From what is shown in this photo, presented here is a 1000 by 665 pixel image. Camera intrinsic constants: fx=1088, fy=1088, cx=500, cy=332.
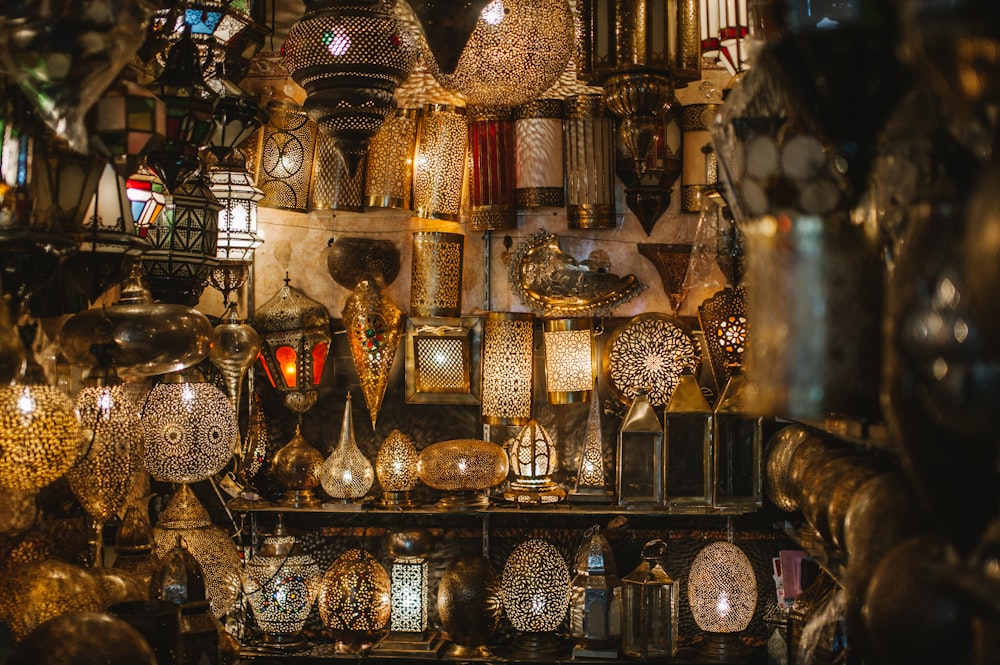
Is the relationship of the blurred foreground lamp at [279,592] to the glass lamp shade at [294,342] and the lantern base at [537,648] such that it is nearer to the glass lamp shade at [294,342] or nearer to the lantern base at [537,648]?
the glass lamp shade at [294,342]

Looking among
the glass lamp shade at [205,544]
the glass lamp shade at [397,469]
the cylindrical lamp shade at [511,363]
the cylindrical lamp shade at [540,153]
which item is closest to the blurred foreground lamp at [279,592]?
the glass lamp shade at [205,544]

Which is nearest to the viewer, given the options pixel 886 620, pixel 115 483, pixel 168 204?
pixel 886 620

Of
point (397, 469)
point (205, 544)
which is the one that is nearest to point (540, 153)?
point (397, 469)

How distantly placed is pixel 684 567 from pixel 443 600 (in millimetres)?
998

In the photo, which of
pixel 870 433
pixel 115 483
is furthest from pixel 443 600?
pixel 870 433

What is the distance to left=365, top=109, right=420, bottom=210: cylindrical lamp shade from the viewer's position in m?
4.27

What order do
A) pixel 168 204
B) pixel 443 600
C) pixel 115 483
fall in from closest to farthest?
pixel 115 483 → pixel 168 204 → pixel 443 600

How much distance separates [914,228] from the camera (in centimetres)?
84

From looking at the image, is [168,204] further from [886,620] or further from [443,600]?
[886,620]

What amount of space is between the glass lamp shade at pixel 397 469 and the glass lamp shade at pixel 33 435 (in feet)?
6.94

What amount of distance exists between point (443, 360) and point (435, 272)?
0.36 metres

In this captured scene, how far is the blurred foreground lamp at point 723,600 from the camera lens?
4.00 m

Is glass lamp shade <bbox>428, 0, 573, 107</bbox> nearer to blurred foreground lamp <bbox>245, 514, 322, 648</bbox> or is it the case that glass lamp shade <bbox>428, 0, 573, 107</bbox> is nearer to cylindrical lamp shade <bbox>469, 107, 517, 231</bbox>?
cylindrical lamp shade <bbox>469, 107, 517, 231</bbox>

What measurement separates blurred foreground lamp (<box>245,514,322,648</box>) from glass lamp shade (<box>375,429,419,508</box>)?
1.35ft
